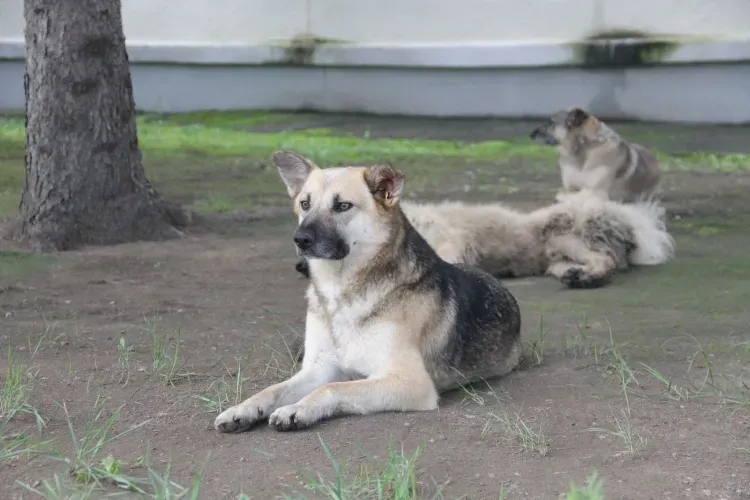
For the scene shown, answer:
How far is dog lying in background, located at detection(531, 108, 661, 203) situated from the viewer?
9.70 meters

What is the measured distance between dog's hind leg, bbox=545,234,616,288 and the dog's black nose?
3165 millimetres

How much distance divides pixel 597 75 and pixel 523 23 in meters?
1.29

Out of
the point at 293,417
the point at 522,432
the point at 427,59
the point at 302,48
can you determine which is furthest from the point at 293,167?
the point at 302,48

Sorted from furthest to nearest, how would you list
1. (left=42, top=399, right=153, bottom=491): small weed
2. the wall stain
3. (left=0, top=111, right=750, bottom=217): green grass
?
the wall stain
(left=0, top=111, right=750, bottom=217): green grass
(left=42, top=399, right=153, bottom=491): small weed

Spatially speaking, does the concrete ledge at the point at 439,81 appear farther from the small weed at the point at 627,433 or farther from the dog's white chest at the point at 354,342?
the small weed at the point at 627,433

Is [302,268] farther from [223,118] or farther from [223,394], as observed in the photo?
[223,118]

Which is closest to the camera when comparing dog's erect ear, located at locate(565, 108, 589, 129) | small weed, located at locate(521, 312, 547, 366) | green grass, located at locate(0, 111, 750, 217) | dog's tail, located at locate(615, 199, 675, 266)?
small weed, located at locate(521, 312, 547, 366)

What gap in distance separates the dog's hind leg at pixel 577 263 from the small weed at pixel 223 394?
3092 millimetres

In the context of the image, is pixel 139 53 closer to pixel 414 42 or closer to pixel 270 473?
pixel 414 42

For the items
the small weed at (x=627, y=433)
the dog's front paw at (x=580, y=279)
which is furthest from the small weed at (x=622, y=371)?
the dog's front paw at (x=580, y=279)

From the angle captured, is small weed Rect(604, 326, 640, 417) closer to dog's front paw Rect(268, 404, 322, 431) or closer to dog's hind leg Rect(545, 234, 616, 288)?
dog's front paw Rect(268, 404, 322, 431)

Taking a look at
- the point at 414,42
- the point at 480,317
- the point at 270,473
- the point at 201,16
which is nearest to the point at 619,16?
the point at 414,42

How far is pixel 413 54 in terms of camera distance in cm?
1456

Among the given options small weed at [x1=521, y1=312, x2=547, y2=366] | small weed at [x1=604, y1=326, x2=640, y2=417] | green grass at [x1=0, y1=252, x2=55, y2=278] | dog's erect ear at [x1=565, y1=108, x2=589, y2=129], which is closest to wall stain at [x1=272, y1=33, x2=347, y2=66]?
dog's erect ear at [x1=565, y1=108, x2=589, y2=129]
